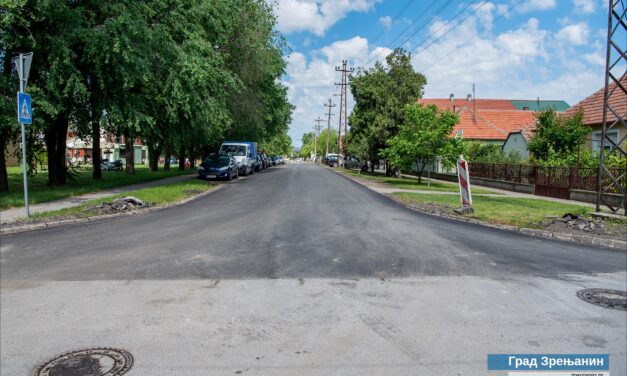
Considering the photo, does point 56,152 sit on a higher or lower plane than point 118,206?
higher

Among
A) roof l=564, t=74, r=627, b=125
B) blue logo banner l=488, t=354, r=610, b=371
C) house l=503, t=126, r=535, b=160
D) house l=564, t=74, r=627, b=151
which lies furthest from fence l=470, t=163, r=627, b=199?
blue logo banner l=488, t=354, r=610, b=371

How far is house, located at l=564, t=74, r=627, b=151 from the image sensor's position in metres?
24.1

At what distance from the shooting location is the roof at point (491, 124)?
151 feet

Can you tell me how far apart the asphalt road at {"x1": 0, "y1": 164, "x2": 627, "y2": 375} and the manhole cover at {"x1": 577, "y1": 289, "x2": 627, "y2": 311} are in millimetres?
163

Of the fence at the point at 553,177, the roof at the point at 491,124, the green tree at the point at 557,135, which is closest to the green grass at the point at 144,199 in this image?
the fence at the point at 553,177

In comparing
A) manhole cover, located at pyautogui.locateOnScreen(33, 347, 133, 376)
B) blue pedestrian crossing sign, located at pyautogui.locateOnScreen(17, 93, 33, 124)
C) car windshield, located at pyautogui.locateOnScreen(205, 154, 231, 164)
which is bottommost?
manhole cover, located at pyautogui.locateOnScreen(33, 347, 133, 376)

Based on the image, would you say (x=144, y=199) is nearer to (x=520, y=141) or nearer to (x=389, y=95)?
(x=389, y=95)

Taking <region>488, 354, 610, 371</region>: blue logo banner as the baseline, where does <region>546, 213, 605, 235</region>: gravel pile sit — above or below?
above

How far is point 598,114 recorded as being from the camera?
26.3 m

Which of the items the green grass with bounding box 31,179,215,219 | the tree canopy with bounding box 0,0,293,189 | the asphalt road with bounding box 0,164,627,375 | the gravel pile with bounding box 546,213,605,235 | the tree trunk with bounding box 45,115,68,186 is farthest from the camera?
the tree trunk with bounding box 45,115,68,186

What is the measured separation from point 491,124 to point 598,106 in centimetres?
2140

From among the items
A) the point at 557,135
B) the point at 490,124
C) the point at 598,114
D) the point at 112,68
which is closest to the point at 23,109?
the point at 112,68

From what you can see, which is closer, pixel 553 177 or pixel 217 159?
pixel 553 177

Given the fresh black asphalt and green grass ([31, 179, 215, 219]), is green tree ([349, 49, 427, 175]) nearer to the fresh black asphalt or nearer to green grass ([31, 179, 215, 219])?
green grass ([31, 179, 215, 219])
